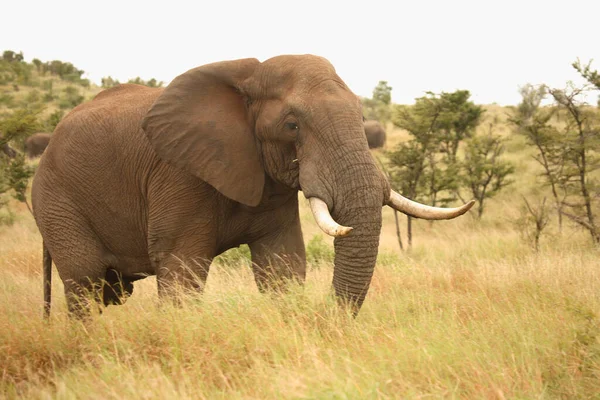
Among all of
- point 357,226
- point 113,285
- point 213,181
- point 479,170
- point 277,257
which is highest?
point 213,181

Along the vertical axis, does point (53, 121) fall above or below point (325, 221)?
above

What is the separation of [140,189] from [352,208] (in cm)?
193

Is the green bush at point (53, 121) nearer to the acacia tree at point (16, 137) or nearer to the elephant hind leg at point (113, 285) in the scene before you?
the acacia tree at point (16, 137)

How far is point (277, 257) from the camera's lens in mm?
5430

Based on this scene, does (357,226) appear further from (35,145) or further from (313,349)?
(35,145)

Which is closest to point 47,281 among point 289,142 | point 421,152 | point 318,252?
point 289,142

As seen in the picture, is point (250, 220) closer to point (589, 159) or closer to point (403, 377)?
point (403, 377)

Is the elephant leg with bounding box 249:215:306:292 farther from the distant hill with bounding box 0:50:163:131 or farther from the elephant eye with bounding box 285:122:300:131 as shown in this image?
the distant hill with bounding box 0:50:163:131

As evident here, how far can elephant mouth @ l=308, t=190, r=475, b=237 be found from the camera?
13.5 ft

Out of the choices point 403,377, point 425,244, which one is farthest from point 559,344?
point 425,244

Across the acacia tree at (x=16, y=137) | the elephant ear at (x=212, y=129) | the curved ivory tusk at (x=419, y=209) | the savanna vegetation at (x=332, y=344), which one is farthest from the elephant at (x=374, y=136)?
the curved ivory tusk at (x=419, y=209)

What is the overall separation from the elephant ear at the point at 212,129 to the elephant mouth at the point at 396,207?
669 millimetres

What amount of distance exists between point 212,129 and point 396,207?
1.50 metres

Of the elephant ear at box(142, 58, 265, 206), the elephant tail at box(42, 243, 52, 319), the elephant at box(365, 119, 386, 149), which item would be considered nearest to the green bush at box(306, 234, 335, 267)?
the elephant tail at box(42, 243, 52, 319)
